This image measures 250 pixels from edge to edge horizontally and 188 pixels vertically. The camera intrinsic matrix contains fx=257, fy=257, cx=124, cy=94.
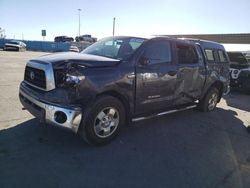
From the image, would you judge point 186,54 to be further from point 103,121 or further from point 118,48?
point 103,121

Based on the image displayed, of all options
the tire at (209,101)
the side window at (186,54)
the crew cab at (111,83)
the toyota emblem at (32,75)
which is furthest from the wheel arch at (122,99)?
the tire at (209,101)

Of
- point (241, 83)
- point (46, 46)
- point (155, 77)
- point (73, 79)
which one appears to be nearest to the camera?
point (73, 79)

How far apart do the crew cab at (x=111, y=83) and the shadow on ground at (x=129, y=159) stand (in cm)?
40

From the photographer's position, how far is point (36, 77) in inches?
172

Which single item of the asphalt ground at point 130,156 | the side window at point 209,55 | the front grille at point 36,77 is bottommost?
the asphalt ground at point 130,156

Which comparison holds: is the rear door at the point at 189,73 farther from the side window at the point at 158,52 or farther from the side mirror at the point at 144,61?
the side mirror at the point at 144,61

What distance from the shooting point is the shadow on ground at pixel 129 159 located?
339 cm

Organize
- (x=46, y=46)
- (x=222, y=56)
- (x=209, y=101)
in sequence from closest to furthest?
(x=209, y=101) → (x=222, y=56) → (x=46, y=46)

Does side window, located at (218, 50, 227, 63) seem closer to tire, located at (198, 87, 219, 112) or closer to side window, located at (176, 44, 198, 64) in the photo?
tire, located at (198, 87, 219, 112)

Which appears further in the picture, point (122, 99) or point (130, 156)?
point (122, 99)

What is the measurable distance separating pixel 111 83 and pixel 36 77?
1.29m

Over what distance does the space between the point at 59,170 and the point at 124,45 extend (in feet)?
8.77

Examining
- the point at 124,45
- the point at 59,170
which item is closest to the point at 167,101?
the point at 124,45

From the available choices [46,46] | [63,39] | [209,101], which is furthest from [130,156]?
[63,39]
